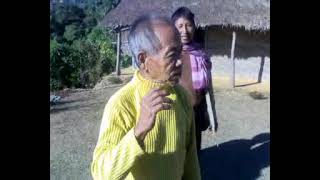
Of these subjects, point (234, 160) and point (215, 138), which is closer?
point (234, 160)

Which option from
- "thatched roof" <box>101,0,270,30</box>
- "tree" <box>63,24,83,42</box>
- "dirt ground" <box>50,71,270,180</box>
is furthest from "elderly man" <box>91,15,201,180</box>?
"tree" <box>63,24,83,42</box>

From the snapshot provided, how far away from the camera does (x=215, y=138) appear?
5.53 meters

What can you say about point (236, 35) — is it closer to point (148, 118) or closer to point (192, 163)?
point (192, 163)

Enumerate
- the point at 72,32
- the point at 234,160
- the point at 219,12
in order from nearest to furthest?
the point at 234,160 → the point at 219,12 → the point at 72,32

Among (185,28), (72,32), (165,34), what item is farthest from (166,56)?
(72,32)

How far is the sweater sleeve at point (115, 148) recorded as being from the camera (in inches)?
47.7

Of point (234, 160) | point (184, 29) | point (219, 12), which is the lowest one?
point (234, 160)

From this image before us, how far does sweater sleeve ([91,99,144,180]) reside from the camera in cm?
121

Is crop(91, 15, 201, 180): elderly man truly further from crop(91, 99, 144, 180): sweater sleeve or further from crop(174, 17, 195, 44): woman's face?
crop(174, 17, 195, 44): woman's face

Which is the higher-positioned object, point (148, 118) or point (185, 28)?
point (185, 28)

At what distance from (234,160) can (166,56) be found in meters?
3.30

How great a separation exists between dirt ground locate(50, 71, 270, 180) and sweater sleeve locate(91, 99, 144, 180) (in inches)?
108

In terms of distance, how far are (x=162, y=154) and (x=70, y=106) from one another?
805cm
